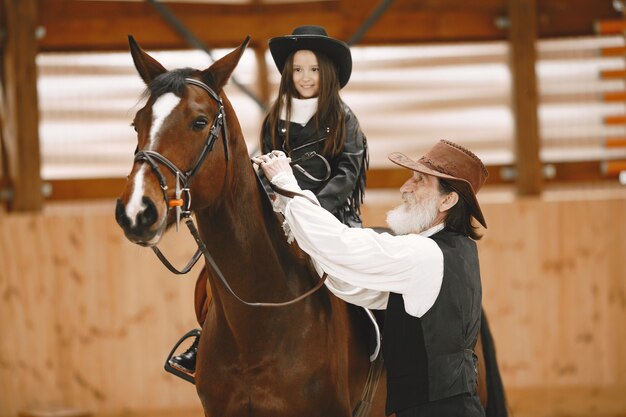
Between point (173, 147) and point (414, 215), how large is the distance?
0.94 metres

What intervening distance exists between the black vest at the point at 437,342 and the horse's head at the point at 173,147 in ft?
2.59

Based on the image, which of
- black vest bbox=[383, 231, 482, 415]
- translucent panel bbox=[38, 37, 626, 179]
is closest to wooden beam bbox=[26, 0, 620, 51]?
translucent panel bbox=[38, 37, 626, 179]

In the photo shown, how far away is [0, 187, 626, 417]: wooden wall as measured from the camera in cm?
667

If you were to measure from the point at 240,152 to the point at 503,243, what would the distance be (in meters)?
4.26

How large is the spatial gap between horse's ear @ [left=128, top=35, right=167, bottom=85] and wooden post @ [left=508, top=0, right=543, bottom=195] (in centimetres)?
494

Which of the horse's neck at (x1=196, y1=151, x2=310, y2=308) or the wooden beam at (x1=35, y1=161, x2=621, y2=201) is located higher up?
the wooden beam at (x1=35, y1=161, x2=621, y2=201)

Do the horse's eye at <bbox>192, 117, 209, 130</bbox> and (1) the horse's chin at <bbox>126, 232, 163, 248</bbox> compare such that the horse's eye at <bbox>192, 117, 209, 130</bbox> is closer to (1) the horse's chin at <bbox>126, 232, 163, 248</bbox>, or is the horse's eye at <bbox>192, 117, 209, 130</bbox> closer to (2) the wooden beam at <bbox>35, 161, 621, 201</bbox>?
(1) the horse's chin at <bbox>126, 232, 163, 248</bbox>

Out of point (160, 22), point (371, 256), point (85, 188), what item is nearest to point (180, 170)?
point (371, 256)

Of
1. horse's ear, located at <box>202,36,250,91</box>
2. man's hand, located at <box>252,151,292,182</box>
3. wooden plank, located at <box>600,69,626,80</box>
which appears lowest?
man's hand, located at <box>252,151,292,182</box>

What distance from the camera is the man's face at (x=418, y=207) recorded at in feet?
9.94

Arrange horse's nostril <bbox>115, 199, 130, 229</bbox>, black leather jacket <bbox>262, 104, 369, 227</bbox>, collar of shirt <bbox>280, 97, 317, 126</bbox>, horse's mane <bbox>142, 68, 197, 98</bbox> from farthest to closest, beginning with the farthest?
collar of shirt <bbox>280, 97, 317, 126</bbox>, black leather jacket <bbox>262, 104, 369, 227</bbox>, horse's mane <bbox>142, 68, 197, 98</bbox>, horse's nostril <bbox>115, 199, 130, 229</bbox>

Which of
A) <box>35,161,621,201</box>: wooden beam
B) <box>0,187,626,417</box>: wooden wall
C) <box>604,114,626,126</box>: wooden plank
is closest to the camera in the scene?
<box>0,187,626,417</box>: wooden wall

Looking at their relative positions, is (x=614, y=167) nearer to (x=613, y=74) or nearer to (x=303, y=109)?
(x=613, y=74)

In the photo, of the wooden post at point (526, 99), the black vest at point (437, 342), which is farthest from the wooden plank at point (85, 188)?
the black vest at point (437, 342)
